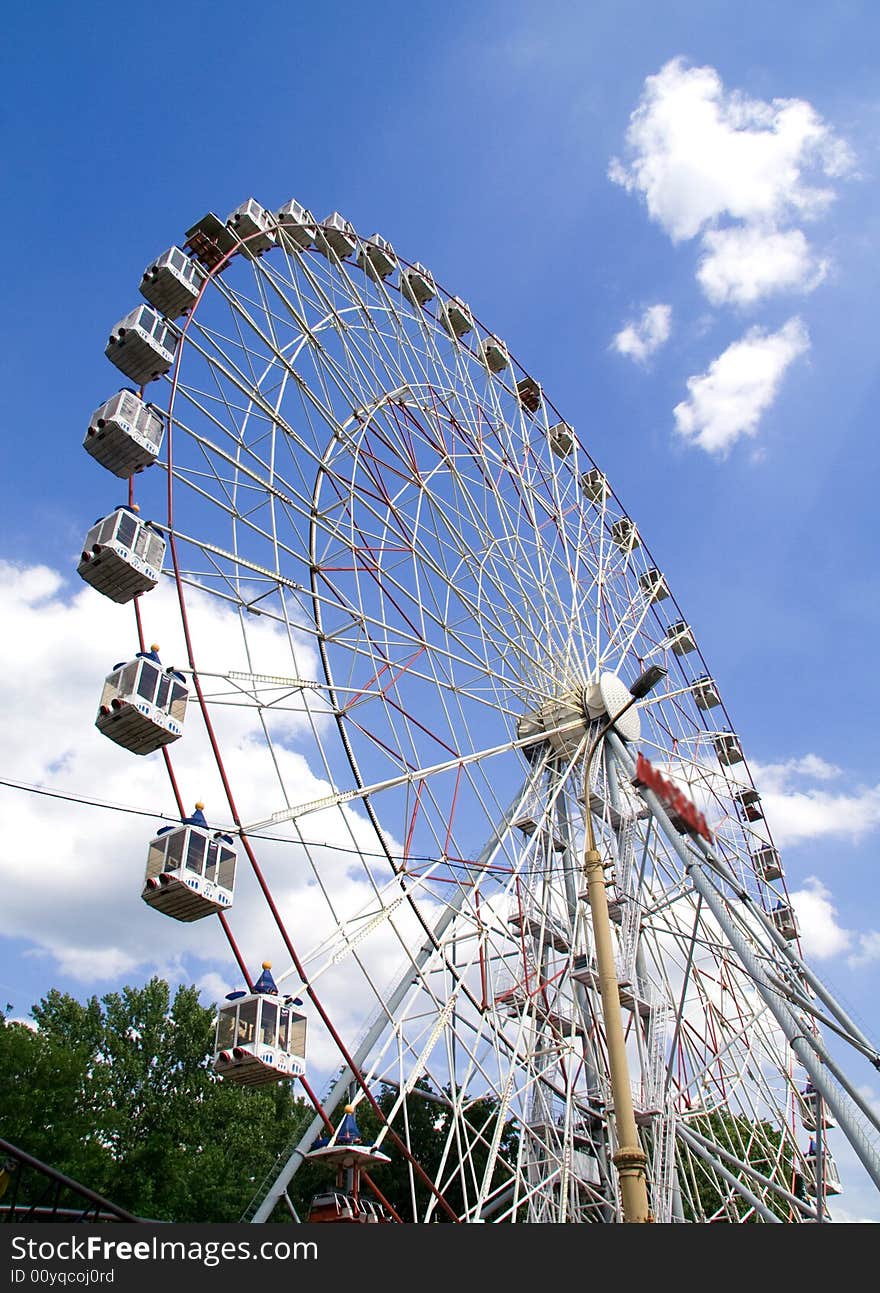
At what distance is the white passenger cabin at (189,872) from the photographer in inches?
492

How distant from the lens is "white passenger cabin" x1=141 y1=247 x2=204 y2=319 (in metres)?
17.3

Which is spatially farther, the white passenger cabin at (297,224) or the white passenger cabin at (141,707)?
the white passenger cabin at (297,224)

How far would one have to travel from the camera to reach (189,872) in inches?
495

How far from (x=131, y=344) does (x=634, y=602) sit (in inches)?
634

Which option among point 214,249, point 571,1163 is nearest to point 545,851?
point 571,1163

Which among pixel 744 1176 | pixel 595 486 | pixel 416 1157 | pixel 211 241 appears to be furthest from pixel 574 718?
pixel 416 1157

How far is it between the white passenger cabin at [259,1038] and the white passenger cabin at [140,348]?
Answer: 989 cm

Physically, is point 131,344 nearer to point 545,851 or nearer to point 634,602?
point 545,851

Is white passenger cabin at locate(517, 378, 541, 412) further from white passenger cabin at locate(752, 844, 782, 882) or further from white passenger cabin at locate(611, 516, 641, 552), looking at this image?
white passenger cabin at locate(752, 844, 782, 882)

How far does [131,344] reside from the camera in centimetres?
1630

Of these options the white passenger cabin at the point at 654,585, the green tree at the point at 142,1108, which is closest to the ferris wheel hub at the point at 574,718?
the white passenger cabin at the point at 654,585

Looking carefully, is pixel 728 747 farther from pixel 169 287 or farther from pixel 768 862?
pixel 169 287

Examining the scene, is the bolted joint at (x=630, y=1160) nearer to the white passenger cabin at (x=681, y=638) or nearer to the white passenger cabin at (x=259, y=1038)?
the white passenger cabin at (x=259, y=1038)

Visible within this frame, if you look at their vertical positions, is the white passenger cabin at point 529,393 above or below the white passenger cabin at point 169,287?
above
